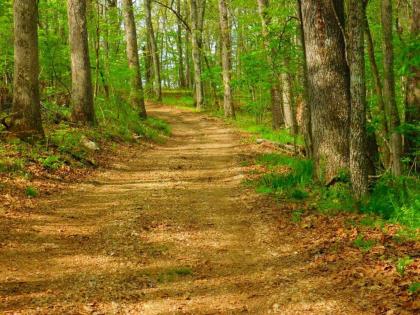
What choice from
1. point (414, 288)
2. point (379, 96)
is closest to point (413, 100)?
point (379, 96)

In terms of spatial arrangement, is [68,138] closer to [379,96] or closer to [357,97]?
[379,96]

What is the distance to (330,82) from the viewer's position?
7.30m

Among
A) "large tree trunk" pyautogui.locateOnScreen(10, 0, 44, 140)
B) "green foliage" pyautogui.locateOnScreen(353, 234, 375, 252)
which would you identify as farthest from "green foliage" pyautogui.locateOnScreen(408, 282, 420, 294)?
"large tree trunk" pyautogui.locateOnScreen(10, 0, 44, 140)

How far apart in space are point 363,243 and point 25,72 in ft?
26.6

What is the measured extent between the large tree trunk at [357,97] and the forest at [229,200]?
0.02m

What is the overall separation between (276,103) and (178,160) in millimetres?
8666

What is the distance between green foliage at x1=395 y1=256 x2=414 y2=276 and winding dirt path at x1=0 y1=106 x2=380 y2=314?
632mm

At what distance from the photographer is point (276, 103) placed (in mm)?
19828

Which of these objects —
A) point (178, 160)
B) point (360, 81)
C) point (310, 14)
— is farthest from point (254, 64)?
point (360, 81)

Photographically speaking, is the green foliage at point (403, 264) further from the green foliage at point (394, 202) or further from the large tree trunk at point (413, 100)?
the large tree trunk at point (413, 100)

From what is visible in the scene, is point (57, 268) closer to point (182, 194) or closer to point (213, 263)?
point (213, 263)

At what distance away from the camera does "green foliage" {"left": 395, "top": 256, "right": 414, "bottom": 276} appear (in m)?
4.12

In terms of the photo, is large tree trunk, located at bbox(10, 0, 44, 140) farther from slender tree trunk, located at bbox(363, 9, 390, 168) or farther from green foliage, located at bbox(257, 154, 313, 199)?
slender tree trunk, located at bbox(363, 9, 390, 168)

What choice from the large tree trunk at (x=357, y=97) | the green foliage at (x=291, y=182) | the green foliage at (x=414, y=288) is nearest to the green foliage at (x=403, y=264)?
the green foliage at (x=414, y=288)
